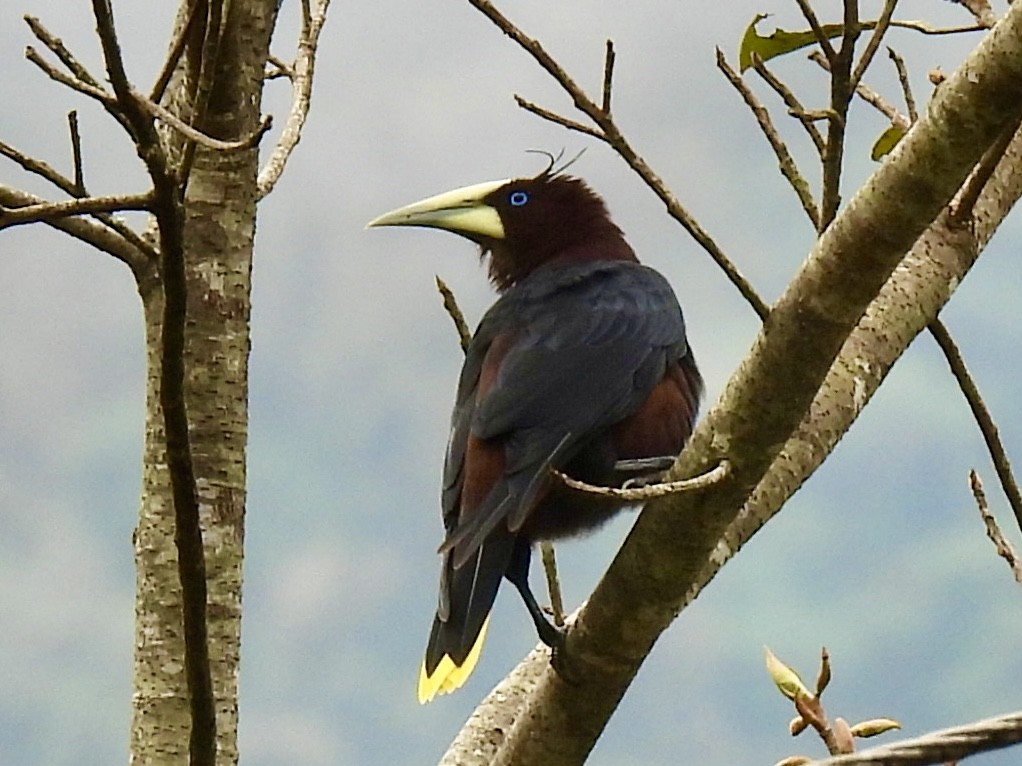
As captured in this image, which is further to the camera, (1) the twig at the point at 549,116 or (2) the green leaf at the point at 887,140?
(2) the green leaf at the point at 887,140

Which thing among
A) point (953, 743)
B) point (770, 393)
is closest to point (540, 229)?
point (770, 393)

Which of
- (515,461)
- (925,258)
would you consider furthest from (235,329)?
(925,258)

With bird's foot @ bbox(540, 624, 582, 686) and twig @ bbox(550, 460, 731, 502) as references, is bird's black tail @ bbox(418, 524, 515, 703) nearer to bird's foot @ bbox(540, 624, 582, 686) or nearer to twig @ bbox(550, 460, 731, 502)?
bird's foot @ bbox(540, 624, 582, 686)

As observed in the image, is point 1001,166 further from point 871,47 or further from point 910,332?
point 871,47

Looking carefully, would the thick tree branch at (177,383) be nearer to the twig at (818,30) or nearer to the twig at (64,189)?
the twig at (64,189)

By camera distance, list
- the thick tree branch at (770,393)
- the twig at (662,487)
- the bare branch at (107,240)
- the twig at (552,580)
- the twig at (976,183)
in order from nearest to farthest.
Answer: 1. the thick tree branch at (770,393)
2. the twig at (662,487)
3. the twig at (976,183)
4. the bare branch at (107,240)
5. the twig at (552,580)

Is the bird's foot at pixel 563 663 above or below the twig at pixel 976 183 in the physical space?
below

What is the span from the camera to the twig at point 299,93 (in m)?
3.09

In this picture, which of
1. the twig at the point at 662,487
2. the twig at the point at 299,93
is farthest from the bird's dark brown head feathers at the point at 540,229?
the twig at the point at 662,487

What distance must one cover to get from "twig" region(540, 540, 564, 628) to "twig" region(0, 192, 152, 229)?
1408 millimetres

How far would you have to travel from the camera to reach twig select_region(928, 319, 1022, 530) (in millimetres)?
2852

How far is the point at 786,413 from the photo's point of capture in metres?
2.13

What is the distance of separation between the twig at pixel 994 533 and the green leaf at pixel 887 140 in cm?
75

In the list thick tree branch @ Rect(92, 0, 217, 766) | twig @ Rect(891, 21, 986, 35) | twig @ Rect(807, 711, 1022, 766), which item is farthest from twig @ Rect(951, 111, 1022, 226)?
thick tree branch @ Rect(92, 0, 217, 766)
